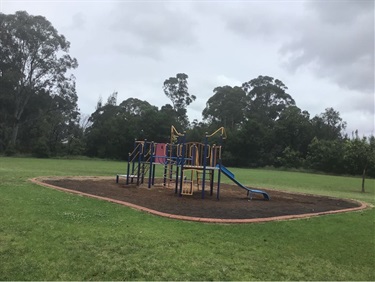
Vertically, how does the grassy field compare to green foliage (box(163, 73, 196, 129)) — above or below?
below

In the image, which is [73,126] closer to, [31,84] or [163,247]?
[31,84]

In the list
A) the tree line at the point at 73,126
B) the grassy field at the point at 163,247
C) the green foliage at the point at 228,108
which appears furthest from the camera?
the green foliage at the point at 228,108

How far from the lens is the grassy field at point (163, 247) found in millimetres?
4145

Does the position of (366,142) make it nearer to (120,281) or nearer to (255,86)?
(120,281)

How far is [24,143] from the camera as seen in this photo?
4847 cm

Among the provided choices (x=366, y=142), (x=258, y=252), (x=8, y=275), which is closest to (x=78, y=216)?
(x=8, y=275)

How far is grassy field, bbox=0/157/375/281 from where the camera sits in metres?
4.14

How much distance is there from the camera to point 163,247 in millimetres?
4961

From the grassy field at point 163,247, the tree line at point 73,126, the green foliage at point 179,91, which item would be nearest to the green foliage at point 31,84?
the tree line at point 73,126

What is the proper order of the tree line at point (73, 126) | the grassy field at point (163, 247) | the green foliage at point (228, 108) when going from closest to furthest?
the grassy field at point (163, 247) < the tree line at point (73, 126) < the green foliage at point (228, 108)

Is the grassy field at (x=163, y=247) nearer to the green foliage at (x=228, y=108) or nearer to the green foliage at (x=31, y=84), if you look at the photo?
the green foliage at (x=31, y=84)

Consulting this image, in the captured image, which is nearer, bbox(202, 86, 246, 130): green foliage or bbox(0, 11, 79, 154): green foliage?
bbox(0, 11, 79, 154): green foliage

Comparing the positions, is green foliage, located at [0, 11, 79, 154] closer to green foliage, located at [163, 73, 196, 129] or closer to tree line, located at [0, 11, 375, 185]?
tree line, located at [0, 11, 375, 185]

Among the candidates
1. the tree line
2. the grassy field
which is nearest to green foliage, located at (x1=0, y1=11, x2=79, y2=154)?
the tree line
